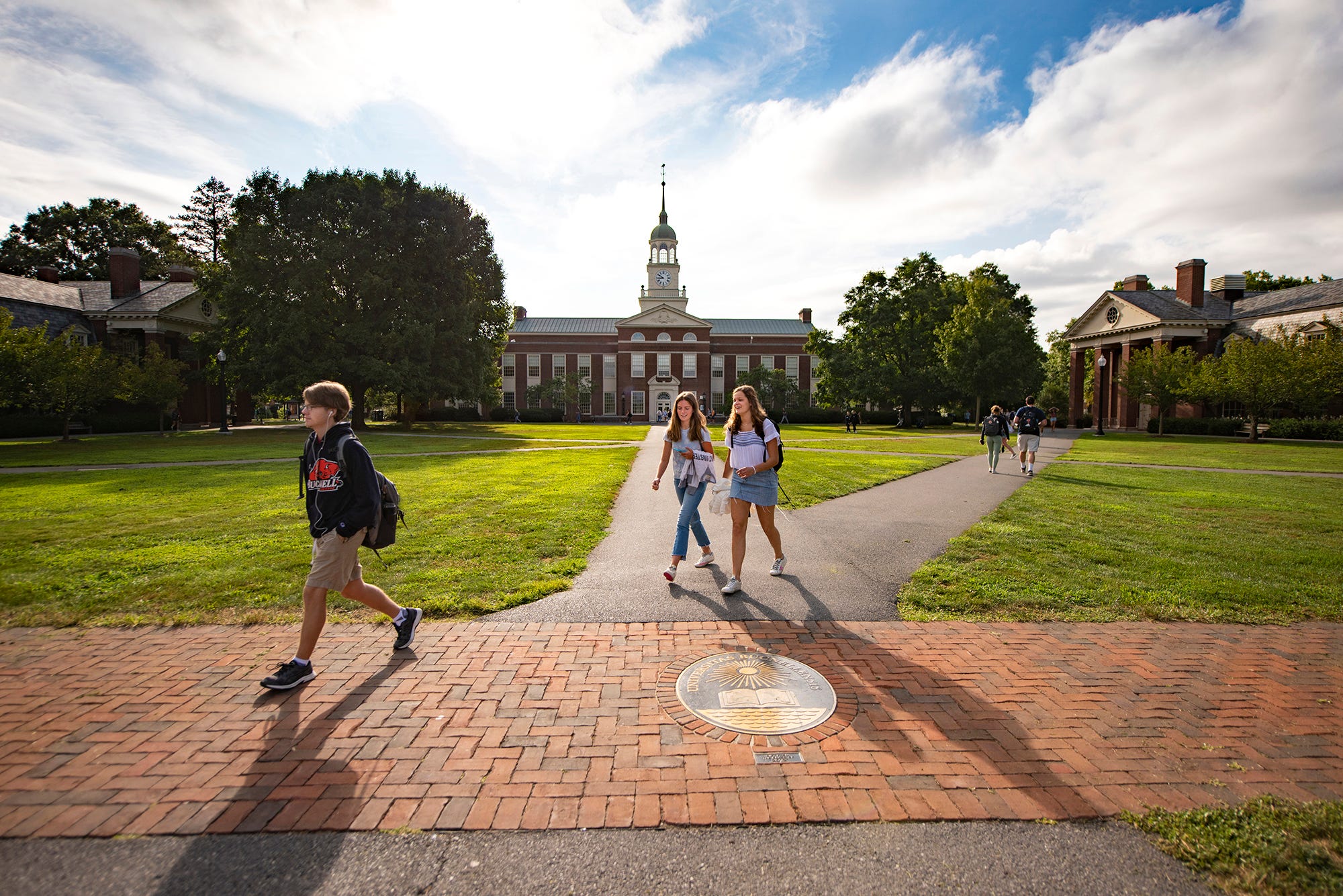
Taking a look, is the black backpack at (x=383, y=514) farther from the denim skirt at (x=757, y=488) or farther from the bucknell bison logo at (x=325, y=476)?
the denim skirt at (x=757, y=488)

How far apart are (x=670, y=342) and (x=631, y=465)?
173 ft

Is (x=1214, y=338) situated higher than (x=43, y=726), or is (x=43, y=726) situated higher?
(x=1214, y=338)

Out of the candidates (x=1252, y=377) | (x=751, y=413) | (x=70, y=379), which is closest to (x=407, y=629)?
(x=751, y=413)

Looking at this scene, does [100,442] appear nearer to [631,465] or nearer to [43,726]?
[631,465]

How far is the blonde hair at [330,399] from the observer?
163 inches

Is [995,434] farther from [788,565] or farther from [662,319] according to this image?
[662,319]

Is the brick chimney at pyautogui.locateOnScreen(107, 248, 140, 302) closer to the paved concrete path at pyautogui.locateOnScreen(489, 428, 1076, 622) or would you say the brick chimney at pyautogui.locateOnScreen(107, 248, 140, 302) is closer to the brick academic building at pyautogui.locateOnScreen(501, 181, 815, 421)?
the brick academic building at pyautogui.locateOnScreen(501, 181, 815, 421)

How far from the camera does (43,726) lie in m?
3.52

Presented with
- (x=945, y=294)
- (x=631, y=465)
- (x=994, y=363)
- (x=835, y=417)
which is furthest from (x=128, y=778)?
(x=835, y=417)

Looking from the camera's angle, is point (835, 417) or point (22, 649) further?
point (835, 417)

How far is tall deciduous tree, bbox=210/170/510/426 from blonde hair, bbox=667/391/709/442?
28026 mm

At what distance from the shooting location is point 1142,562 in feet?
23.0

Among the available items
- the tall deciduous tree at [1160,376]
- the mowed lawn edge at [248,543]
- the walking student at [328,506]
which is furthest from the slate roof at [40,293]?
the tall deciduous tree at [1160,376]

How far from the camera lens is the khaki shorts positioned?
4145mm
